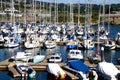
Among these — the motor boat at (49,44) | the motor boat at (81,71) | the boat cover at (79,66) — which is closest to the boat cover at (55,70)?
the motor boat at (81,71)

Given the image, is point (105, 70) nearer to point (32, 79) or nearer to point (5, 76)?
point (32, 79)

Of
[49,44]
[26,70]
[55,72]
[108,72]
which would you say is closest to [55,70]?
[55,72]

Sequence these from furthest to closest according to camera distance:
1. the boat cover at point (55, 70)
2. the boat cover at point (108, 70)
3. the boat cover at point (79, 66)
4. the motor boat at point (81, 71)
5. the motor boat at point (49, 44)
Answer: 1. the motor boat at point (49, 44)
2. the boat cover at point (79, 66)
3. the boat cover at point (55, 70)
4. the boat cover at point (108, 70)
5. the motor boat at point (81, 71)

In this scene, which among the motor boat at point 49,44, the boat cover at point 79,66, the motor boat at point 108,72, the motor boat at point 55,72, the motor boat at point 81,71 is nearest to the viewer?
the motor boat at point 81,71

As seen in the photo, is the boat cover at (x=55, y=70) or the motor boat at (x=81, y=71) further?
the boat cover at (x=55, y=70)

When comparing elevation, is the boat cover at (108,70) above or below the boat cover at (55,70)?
above

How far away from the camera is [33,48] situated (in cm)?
7200

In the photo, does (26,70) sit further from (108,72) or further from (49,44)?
(49,44)

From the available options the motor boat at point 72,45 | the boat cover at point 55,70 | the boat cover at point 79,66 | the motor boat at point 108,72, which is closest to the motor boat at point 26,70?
the boat cover at point 55,70

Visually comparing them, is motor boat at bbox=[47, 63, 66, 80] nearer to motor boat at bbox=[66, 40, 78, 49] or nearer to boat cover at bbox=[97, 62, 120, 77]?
boat cover at bbox=[97, 62, 120, 77]

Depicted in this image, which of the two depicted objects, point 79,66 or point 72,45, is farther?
point 72,45

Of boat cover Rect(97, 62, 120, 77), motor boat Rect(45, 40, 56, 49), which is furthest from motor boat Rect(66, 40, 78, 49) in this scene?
boat cover Rect(97, 62, 120, 77)

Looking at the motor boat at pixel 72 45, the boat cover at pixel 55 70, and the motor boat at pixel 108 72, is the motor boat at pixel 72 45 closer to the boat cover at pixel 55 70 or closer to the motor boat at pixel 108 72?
the boat cover at pixel 55 70

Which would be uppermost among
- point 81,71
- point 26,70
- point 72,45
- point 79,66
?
point 79,66
